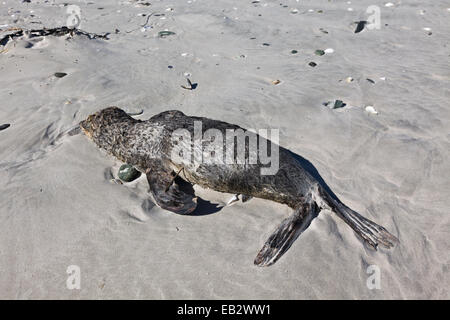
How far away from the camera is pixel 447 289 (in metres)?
2.30

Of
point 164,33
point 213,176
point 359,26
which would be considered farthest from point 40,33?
point 359,26

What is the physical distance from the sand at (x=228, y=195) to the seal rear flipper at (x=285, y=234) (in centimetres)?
7

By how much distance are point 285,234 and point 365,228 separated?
2.49 ft

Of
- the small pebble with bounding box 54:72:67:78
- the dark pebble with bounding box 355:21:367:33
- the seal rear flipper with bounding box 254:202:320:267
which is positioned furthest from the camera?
the dark pebble with bounding box 355:21:367:33

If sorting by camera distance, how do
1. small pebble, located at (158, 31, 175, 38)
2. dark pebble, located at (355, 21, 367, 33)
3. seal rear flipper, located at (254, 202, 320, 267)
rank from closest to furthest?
seal rear flipper, located at (254, 202, 320, 267) < dark pebble, located at (355, 21, 367, 33) < small pebble, located at (158, 31, 175, 38)

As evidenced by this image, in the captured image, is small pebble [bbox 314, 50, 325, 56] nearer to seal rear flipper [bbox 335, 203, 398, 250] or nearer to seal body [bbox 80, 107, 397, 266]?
seal body [bbox 80, 107, 397, 266]

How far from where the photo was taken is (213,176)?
312 centimetres

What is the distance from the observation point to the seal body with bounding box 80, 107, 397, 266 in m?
2.71

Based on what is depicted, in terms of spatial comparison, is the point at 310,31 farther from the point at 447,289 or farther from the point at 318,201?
the point at 447,289

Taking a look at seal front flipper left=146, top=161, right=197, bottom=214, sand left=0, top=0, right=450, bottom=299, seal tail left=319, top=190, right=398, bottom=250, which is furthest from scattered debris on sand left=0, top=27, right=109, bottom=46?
seal tail left=319, top=190, right=398, bottom=250

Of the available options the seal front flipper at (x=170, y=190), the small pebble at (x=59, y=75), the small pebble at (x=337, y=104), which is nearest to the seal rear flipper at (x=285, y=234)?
the seal front flipper at (x=170, y=190)

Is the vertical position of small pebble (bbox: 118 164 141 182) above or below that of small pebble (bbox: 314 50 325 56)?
below
